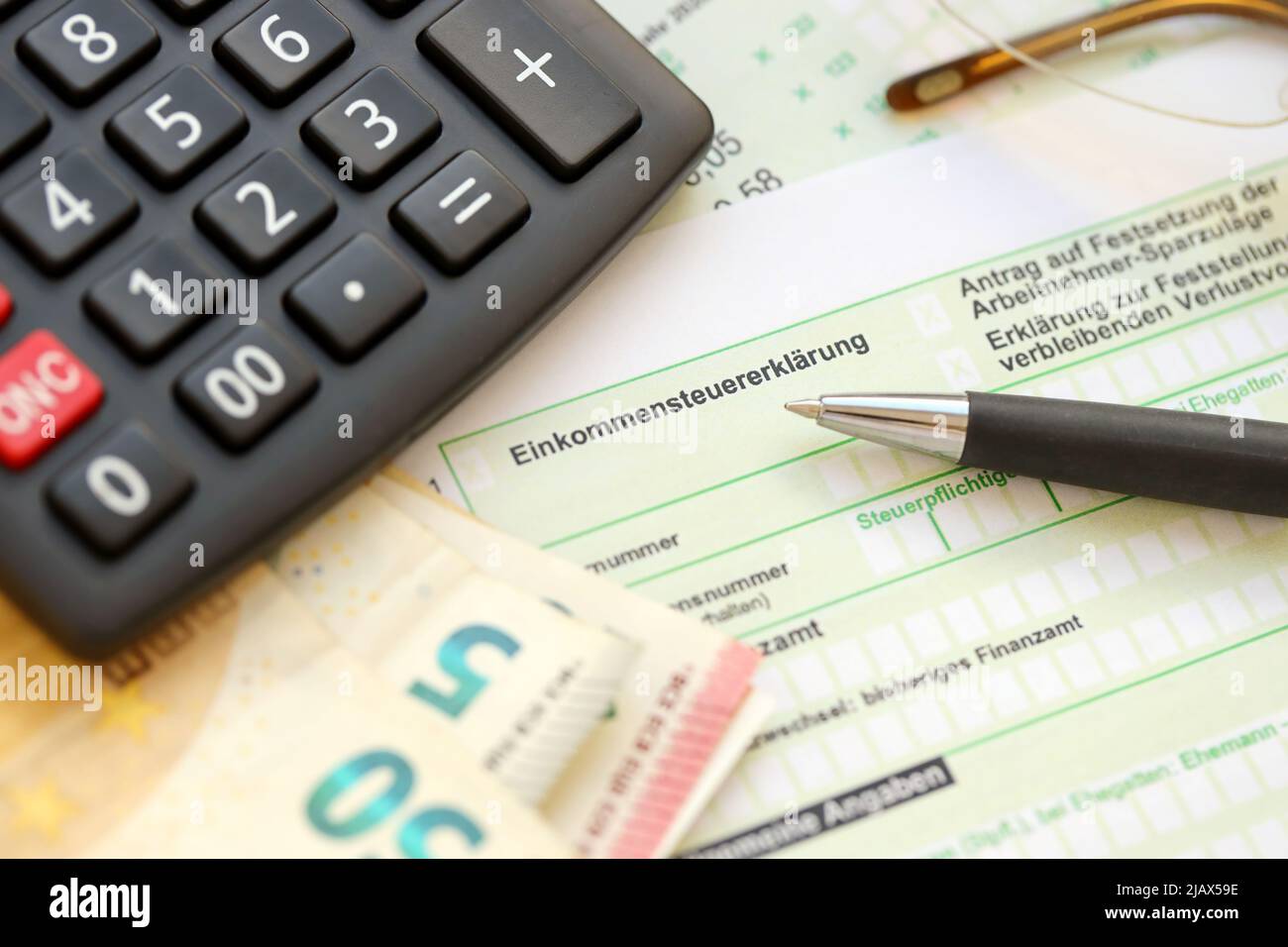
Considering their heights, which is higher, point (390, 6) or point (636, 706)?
point (390, 6)

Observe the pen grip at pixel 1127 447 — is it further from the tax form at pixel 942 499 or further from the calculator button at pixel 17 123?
the calculator button at pixel 17 123

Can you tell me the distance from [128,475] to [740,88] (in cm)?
23

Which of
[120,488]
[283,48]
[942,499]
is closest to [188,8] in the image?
[283,48]

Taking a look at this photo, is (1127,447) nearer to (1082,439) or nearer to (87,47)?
(1082,439)

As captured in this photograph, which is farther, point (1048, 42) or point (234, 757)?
point (1048, 42)

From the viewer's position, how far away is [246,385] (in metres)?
0.30

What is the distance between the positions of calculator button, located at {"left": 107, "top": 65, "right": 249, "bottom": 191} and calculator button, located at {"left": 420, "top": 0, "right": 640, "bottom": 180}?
59 millimetres

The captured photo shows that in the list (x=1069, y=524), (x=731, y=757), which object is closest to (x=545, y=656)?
(x=731, y=757)

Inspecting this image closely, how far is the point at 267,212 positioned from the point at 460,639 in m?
0.12

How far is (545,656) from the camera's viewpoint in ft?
1.01

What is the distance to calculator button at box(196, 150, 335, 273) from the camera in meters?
0.31

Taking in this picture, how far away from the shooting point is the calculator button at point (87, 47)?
1.04ft

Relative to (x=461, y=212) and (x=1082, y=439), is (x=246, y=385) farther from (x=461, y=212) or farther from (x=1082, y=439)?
Result: (x=1082, y=439)
